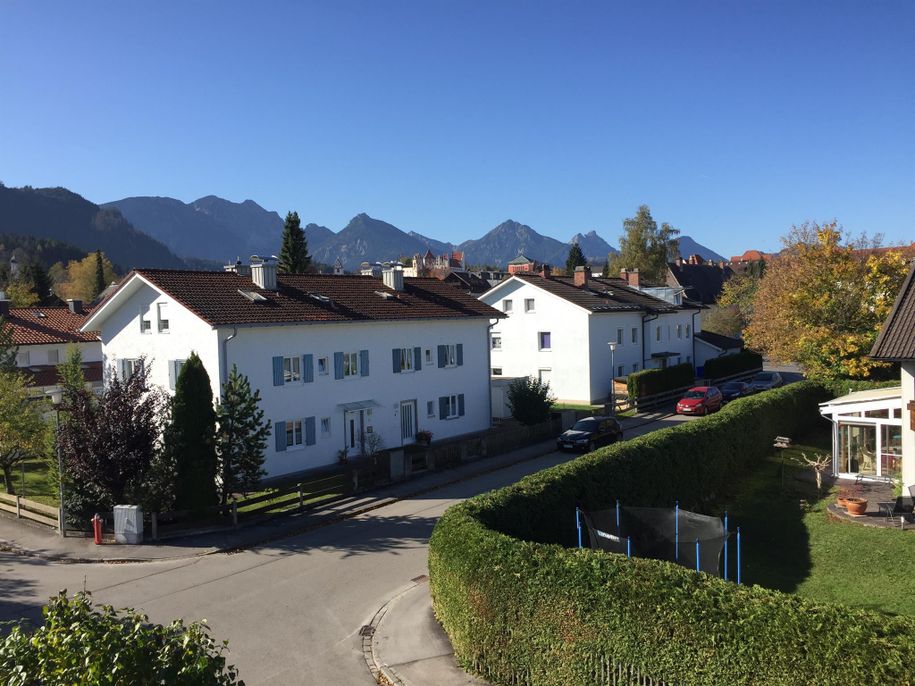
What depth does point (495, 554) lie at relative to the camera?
11.3 meters

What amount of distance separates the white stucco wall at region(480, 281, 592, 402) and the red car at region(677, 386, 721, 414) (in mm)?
5499

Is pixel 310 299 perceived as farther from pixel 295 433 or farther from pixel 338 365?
pixel 295 433

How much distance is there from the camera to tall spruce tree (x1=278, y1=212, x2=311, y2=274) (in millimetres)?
54972

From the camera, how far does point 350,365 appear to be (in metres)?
29.4

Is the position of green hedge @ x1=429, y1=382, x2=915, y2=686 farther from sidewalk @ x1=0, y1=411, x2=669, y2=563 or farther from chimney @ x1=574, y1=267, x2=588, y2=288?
chimney @ x1=574, y1=267, x2=588, y2=288

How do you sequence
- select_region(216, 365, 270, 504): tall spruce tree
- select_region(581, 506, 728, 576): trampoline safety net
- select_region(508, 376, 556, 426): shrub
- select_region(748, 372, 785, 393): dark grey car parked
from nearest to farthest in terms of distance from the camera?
1. select_region(581, 506, 728, 576): trampoline safety net
2. select_region(216, 365, 270, 504): tall spruce tree
3. select_region(508, 376, 556, 426): shrub
4. select_region(748, 372, 785, 393): dark grey car parked

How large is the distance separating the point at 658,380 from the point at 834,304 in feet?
35.5

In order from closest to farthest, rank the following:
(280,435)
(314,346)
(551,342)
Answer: (280,435), (314,346), (551,342)

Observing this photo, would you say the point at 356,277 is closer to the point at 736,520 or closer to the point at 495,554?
the point at 736,520

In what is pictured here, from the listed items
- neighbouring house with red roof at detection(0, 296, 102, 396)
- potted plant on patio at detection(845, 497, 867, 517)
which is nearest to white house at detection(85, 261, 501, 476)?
neighbouring house with red roof at detection(0, 296, 102, 396)

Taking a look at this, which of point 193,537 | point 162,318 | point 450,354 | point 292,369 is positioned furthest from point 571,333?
point 193,537

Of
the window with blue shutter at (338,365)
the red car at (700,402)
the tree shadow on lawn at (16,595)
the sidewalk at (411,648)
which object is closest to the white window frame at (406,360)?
the window with blue shutter at (338,365)

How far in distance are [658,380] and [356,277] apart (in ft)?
68.0

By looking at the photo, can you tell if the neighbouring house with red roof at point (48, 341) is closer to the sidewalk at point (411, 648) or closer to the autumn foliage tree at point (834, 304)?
the sidewalk at point (411, 648)
